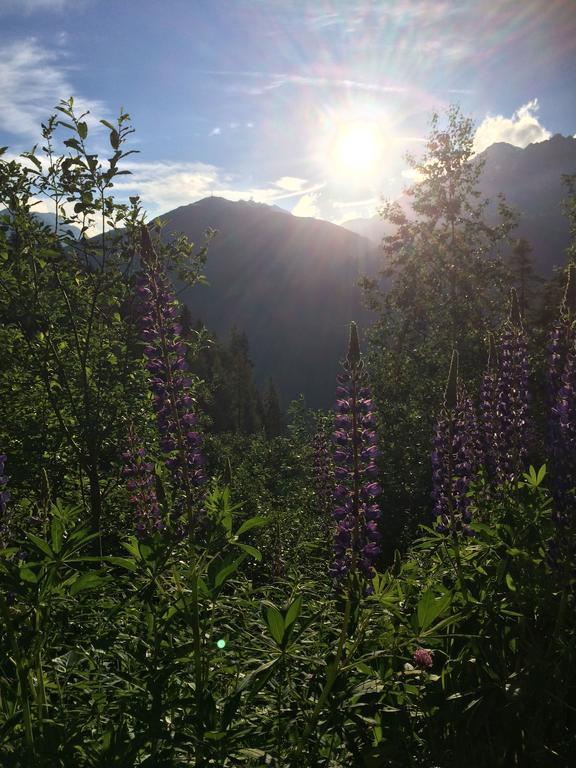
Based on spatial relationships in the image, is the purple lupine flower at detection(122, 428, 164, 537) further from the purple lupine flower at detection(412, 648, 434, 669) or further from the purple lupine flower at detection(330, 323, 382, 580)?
the purple lupine flower at detection(412, 648, 434, 669)

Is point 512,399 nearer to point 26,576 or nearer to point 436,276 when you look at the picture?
point 26,576

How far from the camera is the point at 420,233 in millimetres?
27125

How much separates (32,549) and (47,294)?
5900 mm

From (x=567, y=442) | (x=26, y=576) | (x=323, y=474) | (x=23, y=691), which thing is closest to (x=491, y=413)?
(x=567, y=442)

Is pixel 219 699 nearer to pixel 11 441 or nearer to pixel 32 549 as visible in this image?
pixel 32 549

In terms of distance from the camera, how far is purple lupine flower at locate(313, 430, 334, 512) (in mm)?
7789

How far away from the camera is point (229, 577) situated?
9.80 feet

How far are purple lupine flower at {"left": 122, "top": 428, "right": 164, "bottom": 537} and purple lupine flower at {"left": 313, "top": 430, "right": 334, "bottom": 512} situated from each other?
10.4ft

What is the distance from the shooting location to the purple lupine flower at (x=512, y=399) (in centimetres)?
541

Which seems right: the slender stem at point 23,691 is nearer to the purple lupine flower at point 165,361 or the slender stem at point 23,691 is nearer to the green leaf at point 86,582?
the green leaf at point 86,582

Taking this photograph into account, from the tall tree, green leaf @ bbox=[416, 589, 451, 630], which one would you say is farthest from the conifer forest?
the tall tree

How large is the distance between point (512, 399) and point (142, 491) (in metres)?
3.75

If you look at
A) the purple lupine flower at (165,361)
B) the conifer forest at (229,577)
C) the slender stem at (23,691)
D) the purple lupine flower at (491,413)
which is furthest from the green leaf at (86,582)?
the purple lupine flower at (491,413)

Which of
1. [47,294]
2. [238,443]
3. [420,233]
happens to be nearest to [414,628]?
[47,294]
